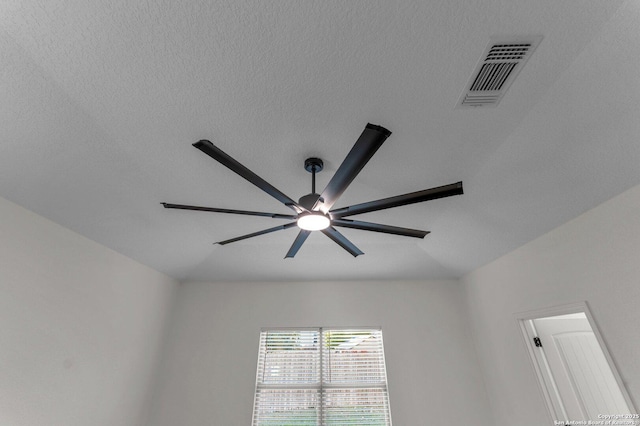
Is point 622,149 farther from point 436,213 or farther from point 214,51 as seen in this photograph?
point 214,51

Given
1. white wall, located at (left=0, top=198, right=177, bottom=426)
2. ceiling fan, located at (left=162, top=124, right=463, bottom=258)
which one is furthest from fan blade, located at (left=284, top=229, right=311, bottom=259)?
white wall, located at (left=0, top=198, right=177, bottom=426)

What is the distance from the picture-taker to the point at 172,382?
10.8ft

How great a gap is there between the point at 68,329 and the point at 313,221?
2352mm

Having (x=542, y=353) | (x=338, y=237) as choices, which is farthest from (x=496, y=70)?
(x=542, y=353)

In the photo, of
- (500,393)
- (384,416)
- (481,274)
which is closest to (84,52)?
(481,274)

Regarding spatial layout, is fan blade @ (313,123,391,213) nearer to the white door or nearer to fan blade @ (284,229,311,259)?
fan blade @ (284,229,311,259)

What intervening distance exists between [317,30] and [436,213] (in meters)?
1.81

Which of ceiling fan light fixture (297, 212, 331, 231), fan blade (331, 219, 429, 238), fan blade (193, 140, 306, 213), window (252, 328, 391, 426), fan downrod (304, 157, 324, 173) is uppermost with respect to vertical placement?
fan downrod (304, 157, 324, 173)

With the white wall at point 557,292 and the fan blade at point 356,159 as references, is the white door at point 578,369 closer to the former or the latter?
the white wall at point 557,292

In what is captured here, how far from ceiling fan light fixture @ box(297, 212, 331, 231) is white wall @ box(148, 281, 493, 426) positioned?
8.02ft

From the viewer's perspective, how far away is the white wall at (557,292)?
64.4 inches

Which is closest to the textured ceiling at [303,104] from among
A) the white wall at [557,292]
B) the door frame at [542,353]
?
the white wall at [557,292]

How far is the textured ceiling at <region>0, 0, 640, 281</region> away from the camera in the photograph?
3.29 feet

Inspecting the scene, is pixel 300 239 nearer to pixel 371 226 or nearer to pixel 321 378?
pixel 371 226
